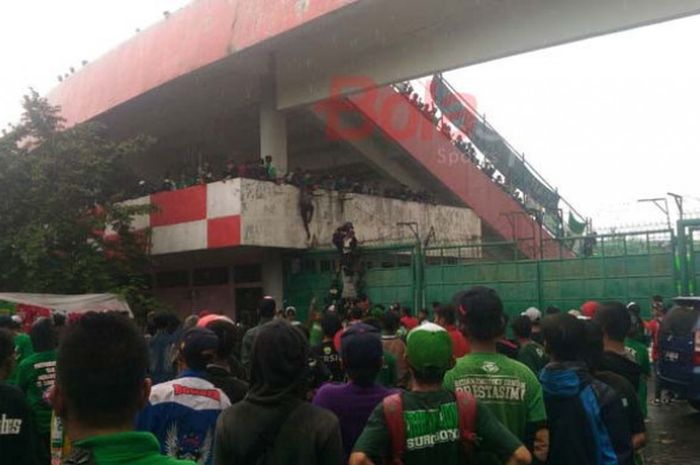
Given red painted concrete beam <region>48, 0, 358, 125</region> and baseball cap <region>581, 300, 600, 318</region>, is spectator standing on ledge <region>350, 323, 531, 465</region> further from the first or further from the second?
red painted concrete beam <region>48, 0, 358, 125</region>

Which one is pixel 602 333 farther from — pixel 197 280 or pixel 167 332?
pixel 197 280

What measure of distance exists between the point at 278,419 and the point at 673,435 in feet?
23.5

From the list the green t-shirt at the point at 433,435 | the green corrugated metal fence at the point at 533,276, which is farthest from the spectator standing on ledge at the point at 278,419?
the green corrugated metal fence at the point at 533,276

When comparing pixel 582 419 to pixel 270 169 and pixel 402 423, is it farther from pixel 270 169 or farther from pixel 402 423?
pixel 270 169

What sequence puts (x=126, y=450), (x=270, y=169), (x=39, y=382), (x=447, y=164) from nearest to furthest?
(x=126, y=450) < (x=39, y=382) < (x=270, y=169) < (x=447, y=164)

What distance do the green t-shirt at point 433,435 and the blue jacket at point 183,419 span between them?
94 cm

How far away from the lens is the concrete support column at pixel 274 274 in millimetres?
17484

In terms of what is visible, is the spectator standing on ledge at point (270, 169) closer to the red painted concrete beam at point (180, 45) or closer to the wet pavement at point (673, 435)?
the red painted concrete beam at point (180, 45)

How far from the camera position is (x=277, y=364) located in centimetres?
261

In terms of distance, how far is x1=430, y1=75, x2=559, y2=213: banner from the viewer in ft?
72.3

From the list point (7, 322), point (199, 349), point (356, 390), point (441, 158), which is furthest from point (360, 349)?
point (441, 158)

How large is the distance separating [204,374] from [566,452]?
1.76 metres

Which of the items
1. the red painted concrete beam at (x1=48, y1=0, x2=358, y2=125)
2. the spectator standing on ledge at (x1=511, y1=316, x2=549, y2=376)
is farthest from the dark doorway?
the spectator standing on ledge at (x1=511, y1=316, x2=549, y2=376)

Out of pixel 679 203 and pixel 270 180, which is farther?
pixel 270 180
